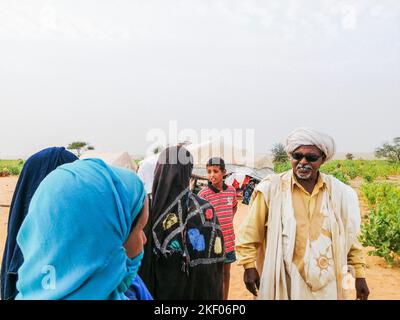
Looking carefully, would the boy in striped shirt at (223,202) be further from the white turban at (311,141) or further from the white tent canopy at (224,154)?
the white tent canopy at (224,154)

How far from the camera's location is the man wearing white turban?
2.30 m

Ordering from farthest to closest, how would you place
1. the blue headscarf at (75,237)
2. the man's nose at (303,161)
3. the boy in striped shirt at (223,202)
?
the boy in striped shirt at (223,202), the man's nose at (303,161), the blue headscarf at (75,237)

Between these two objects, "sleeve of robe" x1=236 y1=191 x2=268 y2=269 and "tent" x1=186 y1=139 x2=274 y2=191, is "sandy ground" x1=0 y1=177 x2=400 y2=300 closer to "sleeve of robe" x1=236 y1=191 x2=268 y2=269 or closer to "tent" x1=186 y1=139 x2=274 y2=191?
"sleeve of robe" x1=236 y1=191 x2=268 y2=269

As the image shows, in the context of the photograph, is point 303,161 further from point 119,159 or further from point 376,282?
point 119,159

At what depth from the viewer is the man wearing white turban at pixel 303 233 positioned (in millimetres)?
2297

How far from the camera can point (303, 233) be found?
2.34m

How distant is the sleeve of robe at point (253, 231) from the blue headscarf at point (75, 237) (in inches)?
60.0

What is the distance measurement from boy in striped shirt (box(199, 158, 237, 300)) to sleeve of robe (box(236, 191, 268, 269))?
1.40 m

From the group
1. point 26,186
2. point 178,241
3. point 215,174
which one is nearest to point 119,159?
point 215,174

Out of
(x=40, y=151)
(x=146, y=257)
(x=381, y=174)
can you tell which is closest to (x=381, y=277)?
(x=146, y=257)

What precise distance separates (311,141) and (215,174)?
2.03m

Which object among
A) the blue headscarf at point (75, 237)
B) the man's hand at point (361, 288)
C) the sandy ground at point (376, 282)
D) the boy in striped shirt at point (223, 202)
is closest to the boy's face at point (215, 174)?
the boy in striped shirt at point (223, 202)

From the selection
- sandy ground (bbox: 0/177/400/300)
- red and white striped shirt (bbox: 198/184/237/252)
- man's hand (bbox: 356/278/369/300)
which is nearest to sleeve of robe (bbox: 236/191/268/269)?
man's hand (bbox: 356/278/369/300)

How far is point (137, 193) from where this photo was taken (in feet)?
3.79
